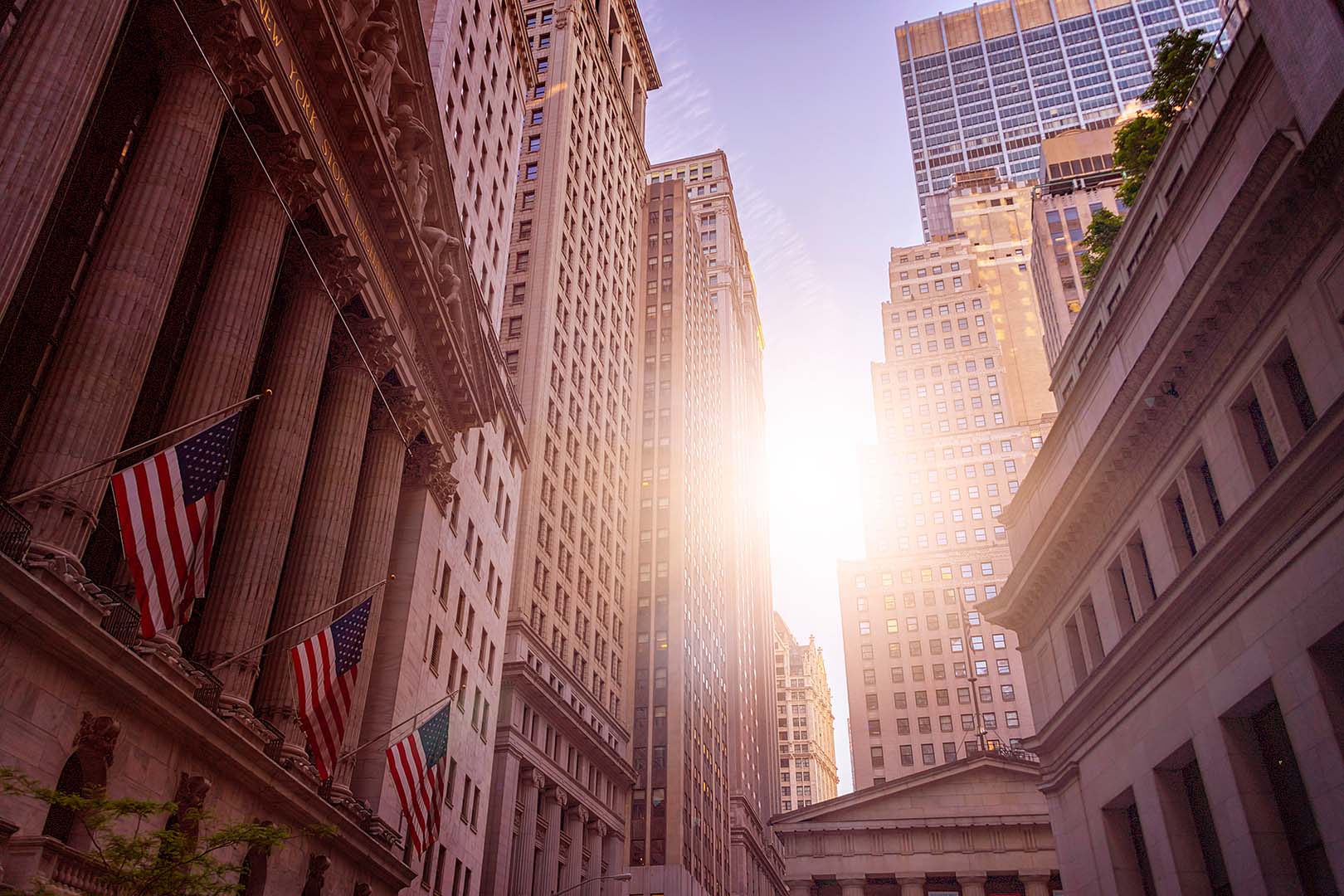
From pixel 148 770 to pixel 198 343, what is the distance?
34.3ft

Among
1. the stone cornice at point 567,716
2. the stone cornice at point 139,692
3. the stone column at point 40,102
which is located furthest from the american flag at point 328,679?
the stone cornice at point 567,716

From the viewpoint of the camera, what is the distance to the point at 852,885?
3103 inches

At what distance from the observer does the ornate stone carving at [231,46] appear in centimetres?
2575

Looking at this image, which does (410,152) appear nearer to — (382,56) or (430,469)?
(382,56)

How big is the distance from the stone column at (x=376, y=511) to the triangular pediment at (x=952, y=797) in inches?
2040

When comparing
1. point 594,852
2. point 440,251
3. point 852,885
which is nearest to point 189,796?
point 440,251

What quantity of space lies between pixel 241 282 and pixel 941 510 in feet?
433

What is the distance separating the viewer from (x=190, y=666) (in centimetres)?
2373

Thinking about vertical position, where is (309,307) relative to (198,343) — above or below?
above

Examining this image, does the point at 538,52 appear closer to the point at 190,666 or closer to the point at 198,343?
the point at 198,343

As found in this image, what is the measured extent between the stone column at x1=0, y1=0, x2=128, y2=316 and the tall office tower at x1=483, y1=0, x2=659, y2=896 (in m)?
43.6

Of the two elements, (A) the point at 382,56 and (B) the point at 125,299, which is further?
(A) the point at 382,56

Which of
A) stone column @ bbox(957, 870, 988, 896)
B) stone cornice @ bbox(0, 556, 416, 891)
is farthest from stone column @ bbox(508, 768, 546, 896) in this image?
stone column @ bbox(957, 870, 988, 896)

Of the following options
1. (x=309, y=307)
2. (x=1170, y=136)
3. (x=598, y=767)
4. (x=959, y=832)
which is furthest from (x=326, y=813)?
(x=959, y=832)
